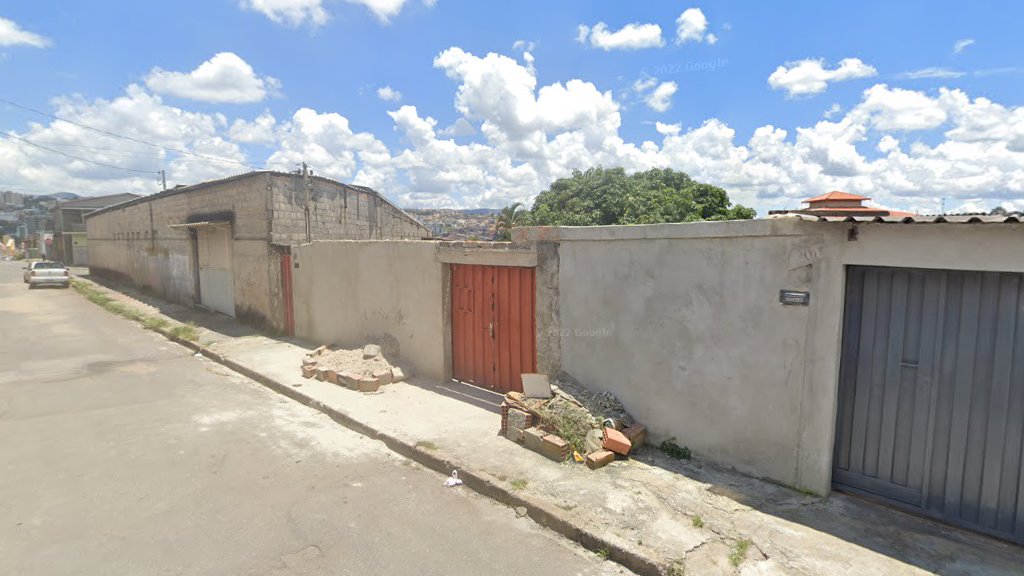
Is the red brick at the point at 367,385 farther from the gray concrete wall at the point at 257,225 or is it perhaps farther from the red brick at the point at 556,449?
the gray concrete wall at the point at 257,225

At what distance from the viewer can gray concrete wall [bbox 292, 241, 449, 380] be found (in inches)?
332

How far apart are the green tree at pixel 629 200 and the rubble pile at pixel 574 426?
52.0 feet

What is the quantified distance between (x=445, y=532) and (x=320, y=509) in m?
1.20

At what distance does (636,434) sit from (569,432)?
28.7 inches

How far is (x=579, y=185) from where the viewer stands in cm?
2592

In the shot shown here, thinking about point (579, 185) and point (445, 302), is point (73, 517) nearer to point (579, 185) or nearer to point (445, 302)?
point (445, 302)

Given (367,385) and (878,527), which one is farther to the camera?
(367,385)

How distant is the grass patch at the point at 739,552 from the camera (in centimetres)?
373

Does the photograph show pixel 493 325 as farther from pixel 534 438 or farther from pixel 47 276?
pixel 47 276

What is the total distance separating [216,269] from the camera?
53.5 feet

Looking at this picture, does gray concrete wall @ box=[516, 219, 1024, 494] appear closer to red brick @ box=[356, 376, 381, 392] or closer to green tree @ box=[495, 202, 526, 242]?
red brick @ box=[356, 376, 381, 392]

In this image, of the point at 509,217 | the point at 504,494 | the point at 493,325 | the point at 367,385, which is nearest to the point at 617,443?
the point at 504,494

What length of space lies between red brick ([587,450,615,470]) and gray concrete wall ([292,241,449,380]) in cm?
355

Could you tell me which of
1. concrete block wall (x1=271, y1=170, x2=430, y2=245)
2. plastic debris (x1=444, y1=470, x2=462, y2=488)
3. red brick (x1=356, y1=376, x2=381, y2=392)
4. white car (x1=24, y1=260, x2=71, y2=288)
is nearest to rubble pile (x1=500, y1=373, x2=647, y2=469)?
plastic debris (x1=444, y1=470, x2=462, y2=488)
